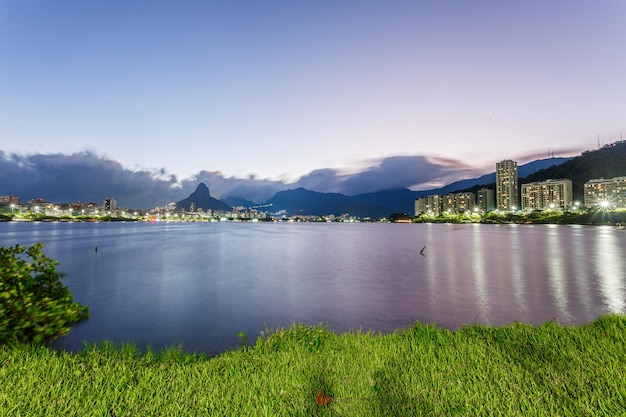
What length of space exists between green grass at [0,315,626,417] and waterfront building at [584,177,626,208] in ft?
725

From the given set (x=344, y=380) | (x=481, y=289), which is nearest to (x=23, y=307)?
(x=344, y=380)

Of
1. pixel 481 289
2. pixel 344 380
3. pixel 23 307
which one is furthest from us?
pixel 481 289

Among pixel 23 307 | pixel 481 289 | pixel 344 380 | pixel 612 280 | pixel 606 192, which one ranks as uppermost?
pixel 606 192

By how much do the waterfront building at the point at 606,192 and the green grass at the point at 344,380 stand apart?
220998mm

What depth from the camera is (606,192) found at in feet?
602

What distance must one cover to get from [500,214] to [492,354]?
203m

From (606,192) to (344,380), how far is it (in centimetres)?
24674

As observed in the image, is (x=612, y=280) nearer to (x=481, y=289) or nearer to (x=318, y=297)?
(x=481, y=289)

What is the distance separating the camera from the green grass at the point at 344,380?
160 inches

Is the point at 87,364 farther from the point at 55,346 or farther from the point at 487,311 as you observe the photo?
the point at 487,311

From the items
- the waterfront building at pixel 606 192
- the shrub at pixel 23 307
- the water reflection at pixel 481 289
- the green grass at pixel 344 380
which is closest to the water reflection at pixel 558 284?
the water reflection at pixel 481 289

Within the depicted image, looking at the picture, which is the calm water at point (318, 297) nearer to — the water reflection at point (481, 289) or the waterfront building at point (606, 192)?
the water reflection at point (481, 289)

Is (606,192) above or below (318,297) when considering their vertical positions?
above

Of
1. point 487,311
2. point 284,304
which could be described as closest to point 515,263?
point 487,311
